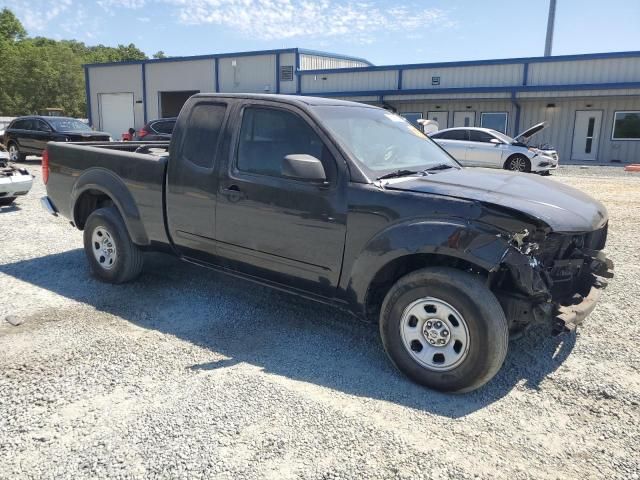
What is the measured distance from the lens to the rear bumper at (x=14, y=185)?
9406mm

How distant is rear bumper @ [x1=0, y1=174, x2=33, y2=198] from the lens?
30.9ft

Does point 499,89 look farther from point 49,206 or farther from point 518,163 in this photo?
point 49,206

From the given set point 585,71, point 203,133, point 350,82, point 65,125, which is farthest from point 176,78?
point 203,133

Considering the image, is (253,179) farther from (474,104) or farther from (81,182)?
(474,104)

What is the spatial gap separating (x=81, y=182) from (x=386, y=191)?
3.55 m

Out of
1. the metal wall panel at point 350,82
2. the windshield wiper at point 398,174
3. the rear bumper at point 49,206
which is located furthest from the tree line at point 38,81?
the windshield wiper at point 398,174

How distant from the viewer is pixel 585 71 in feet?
76.4

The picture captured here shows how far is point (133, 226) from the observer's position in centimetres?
514

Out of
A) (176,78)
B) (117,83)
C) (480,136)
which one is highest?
(176,78)

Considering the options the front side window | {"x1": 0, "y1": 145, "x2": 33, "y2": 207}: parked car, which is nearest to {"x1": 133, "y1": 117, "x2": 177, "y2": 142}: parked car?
{"x1": 0, "y1": 145, "x2": 33, "y2": 207}: parked car

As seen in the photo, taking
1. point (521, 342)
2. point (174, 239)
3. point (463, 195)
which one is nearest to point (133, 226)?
point (174, 239)

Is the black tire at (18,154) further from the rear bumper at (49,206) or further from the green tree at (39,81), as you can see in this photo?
the green tree at (39,81)

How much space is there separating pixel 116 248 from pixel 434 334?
3.41 metres

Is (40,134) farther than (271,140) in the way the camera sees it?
Yes
